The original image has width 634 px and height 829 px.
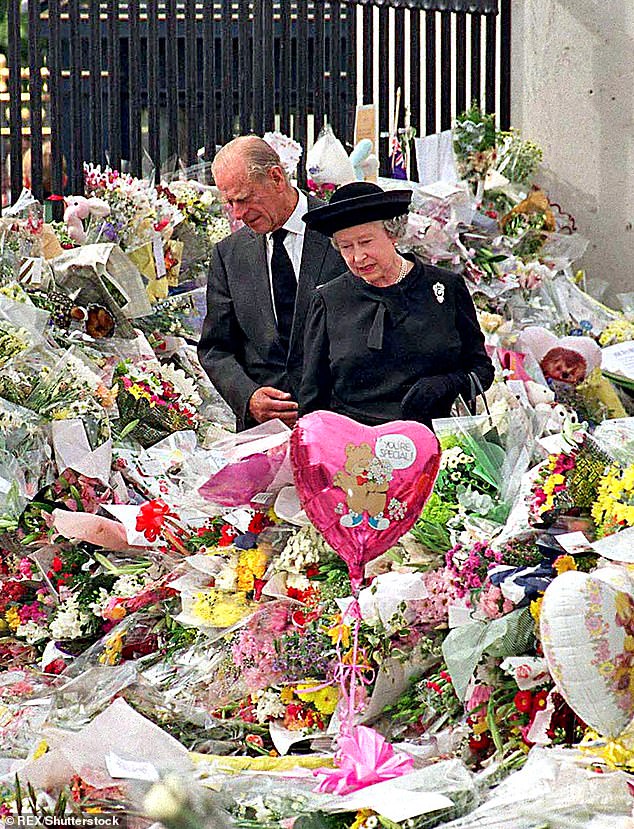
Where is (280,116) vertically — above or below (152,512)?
above

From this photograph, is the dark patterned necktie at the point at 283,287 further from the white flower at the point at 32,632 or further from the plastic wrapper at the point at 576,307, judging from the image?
the plastic wrapper at the point at 576,307

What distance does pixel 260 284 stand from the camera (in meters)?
3.00

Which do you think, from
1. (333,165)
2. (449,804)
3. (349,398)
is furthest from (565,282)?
(449,804)

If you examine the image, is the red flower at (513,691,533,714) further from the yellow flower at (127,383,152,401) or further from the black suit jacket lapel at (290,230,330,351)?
the yellow flower at (127,383,152,401)

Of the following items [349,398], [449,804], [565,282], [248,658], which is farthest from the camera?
[565,282]

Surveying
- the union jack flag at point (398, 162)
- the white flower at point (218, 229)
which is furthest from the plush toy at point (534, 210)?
the white flower at point (218, 229)

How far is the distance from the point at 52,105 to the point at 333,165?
5.60 feet

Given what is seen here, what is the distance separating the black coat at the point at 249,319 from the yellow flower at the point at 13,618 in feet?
2.40

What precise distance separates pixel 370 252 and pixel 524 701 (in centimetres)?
98

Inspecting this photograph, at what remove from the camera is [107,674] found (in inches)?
92.1

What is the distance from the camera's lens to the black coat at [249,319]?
2.93 m

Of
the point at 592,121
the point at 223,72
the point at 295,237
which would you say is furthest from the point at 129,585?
the point at 223,72

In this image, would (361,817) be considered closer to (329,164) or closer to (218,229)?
(218,229)

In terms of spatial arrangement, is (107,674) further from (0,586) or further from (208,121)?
(208,121)
